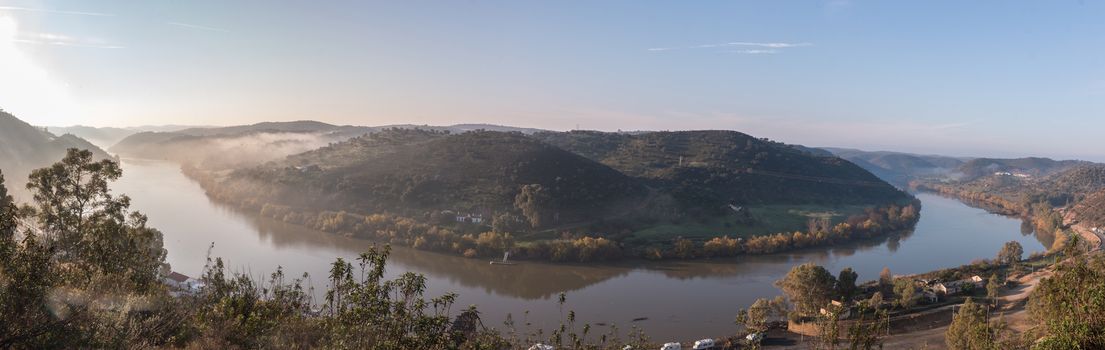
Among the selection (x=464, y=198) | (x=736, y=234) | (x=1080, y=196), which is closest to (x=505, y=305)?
(x=464, y=198)

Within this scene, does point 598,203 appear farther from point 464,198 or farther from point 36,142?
point 36,142

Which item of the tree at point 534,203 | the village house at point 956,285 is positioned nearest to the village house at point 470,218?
the tree at point 534,203

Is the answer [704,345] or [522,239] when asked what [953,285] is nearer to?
[704,345]

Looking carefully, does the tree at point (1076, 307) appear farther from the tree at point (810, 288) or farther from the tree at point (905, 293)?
the tree at point (905, 293)

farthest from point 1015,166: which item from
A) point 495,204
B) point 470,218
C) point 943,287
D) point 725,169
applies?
point 470,218

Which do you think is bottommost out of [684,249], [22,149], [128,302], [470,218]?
[684,249]
